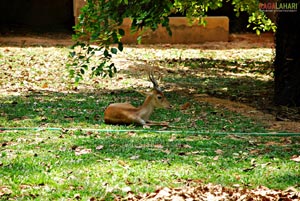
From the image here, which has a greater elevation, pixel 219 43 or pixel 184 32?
pixel 184 32

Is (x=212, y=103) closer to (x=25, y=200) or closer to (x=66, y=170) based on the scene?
(x=66, y=170)

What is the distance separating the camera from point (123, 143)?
A: 24.1 feet

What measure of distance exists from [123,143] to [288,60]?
498cm

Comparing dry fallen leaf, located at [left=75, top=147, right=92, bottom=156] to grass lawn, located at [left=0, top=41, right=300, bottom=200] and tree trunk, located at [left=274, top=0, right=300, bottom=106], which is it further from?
tree trunk, located at [left=274, top=0, right=300, bottom=106]

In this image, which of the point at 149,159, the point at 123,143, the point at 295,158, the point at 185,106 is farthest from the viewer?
the point at 185,106

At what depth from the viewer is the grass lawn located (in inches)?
226

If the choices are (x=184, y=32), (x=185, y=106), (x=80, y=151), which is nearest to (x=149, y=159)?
(x=80, y=151)

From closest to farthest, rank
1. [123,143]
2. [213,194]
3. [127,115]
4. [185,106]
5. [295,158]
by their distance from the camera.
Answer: [213,194]
[295,158]
[123,143]
[127,115]
[185,106]

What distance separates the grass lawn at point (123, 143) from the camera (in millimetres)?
5730

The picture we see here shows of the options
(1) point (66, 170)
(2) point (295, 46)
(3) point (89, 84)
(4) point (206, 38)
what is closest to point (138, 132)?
(1) point (66, 170)

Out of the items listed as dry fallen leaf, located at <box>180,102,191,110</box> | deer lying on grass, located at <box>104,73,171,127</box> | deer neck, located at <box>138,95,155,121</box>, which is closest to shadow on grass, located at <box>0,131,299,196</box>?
deer lying on grass, located at <box>104,73,171,127</box>

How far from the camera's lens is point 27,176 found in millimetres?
5820

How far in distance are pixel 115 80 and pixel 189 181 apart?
823cm

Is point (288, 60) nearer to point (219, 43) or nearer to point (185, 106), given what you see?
point (185, 106)
